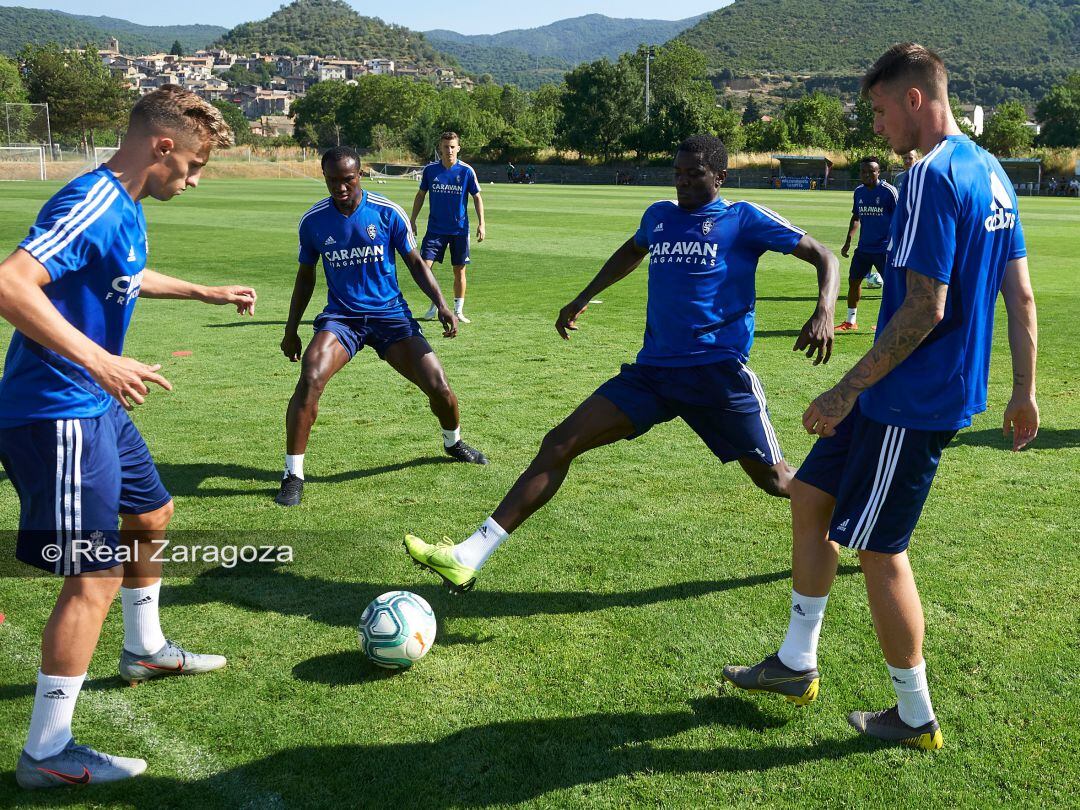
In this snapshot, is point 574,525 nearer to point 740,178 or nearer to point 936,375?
point 936,375

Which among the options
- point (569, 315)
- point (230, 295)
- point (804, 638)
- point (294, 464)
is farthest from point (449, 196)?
point (804, 638)

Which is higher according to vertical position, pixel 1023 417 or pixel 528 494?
pixel 1023 417

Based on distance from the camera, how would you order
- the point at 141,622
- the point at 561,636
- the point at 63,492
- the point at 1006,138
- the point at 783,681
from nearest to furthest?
1. the point at 63,492
2. the point at 783,681
3. the point at 141,622
4. the point at 561,636
5. the point at 1006,138

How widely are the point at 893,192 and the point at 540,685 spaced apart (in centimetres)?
1091

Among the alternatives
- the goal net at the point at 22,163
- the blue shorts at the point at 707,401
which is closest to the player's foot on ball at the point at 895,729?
the blue shorts at the point at 707,401

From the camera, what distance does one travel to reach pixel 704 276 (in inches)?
185

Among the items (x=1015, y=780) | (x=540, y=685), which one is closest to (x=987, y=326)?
(x=1015, y=780)

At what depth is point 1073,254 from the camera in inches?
819

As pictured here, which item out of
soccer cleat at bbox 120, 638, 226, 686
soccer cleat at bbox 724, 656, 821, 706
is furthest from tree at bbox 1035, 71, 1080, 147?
soccer cleat at bbox 120, 638, 226, 686

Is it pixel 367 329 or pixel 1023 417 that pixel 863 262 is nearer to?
pixel 367 329

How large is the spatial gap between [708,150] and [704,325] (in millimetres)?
872

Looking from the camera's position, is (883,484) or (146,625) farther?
(146,625)

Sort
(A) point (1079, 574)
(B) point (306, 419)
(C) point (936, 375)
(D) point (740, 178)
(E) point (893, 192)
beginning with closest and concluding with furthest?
(C) point (936, 375)
(A) point (1079, 574)
(B) point (306, 419)
(E) point (893, 192)
(D) point (740, 178)

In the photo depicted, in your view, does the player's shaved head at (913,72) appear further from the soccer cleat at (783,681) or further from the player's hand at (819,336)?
the soccer cleat at (783,681)
